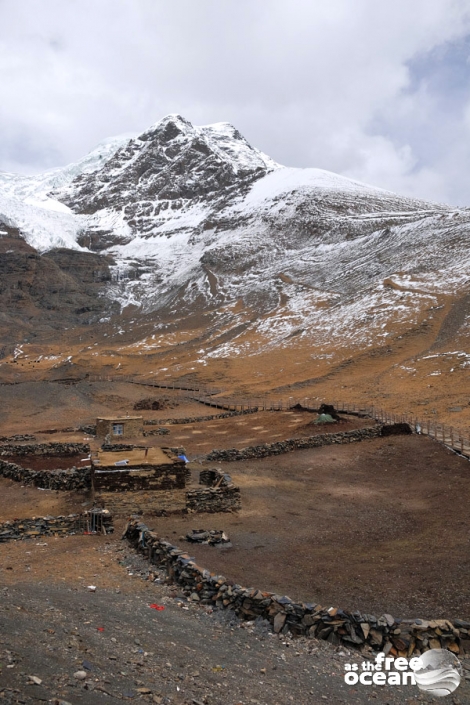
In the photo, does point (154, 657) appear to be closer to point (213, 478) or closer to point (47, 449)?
point (213, 478)

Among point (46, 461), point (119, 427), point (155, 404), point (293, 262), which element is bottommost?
point (46, 461)

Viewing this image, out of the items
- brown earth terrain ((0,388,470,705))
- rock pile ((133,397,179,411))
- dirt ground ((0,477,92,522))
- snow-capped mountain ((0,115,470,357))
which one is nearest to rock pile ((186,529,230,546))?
brown earth terrain ((0,388,470,705))

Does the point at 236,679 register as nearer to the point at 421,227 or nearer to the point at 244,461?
the point at 244,461

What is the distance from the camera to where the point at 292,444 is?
28.1 m

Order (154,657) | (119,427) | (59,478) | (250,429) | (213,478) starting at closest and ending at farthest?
(154,657), (213,478), (59,478), (119,427), (250,429)

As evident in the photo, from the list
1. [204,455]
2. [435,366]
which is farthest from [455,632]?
[435,366]

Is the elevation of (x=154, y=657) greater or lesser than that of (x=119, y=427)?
lesser

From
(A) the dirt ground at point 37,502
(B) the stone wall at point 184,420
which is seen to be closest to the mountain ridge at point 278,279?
(B) the stone wall at point 184,420

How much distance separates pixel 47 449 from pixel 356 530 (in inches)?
797

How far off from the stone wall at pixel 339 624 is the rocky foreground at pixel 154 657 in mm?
189

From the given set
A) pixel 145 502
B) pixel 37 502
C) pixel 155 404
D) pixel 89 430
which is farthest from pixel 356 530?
pixel 155 404

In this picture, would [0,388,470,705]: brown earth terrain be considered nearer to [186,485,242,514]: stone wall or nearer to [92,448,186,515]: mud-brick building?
[186,485,242,514]: stone wall

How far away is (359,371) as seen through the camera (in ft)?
201

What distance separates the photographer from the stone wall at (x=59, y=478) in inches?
789
